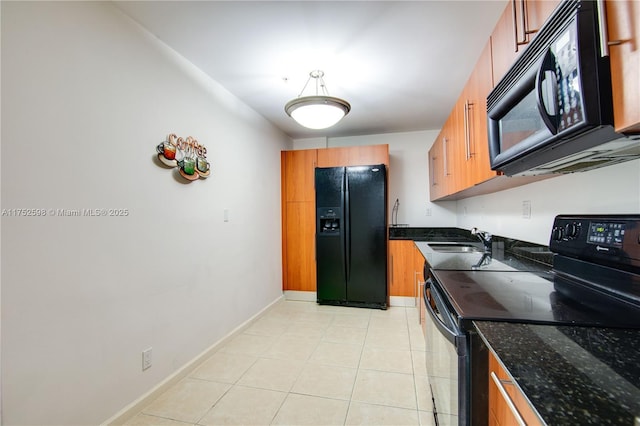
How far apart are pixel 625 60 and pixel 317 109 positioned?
1627 millimetres

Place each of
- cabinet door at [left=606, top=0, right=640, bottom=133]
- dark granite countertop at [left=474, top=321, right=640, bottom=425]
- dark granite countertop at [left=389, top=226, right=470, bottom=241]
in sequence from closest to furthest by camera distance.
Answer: dark granite countertop at [left=474, top=321, right=640, bottom=425] < cabinet door at [left=606, top=0, right=640, bottom=133] < dark granite countertop at [left=389, top=226, right=470, bottom=241]

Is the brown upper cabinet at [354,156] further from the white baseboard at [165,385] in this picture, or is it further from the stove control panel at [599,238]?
the stove control panel at [599,238]

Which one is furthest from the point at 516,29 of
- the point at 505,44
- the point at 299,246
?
the point at 299,246

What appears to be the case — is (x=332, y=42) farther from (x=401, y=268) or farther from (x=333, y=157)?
(x=401, y=268)

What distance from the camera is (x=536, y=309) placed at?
34.8 inches

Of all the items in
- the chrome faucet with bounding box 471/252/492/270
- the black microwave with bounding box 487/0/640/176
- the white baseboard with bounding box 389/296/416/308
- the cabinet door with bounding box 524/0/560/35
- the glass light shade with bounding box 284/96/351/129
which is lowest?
the white baseboard with bounding box 389/296/416/308

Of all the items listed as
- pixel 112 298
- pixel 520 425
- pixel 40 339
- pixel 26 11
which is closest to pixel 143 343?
pixel 112 298

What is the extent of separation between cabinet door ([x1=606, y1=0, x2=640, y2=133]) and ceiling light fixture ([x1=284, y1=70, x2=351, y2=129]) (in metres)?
1.46

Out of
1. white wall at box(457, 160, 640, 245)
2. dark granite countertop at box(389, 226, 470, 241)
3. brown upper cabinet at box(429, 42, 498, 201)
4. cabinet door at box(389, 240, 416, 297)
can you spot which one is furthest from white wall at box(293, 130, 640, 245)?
cabinet door at box(389, 240, 416, 297)

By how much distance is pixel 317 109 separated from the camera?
2.00 meters

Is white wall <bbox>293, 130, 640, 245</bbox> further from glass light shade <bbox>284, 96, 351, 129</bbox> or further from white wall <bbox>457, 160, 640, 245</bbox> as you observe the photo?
glass light shade <bbox>284, 96, 351, 129</bbox>

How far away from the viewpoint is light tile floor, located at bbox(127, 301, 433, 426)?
161 cm

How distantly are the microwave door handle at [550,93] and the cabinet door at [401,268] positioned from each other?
111 inches

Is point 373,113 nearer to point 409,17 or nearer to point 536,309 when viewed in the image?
point 409,17
